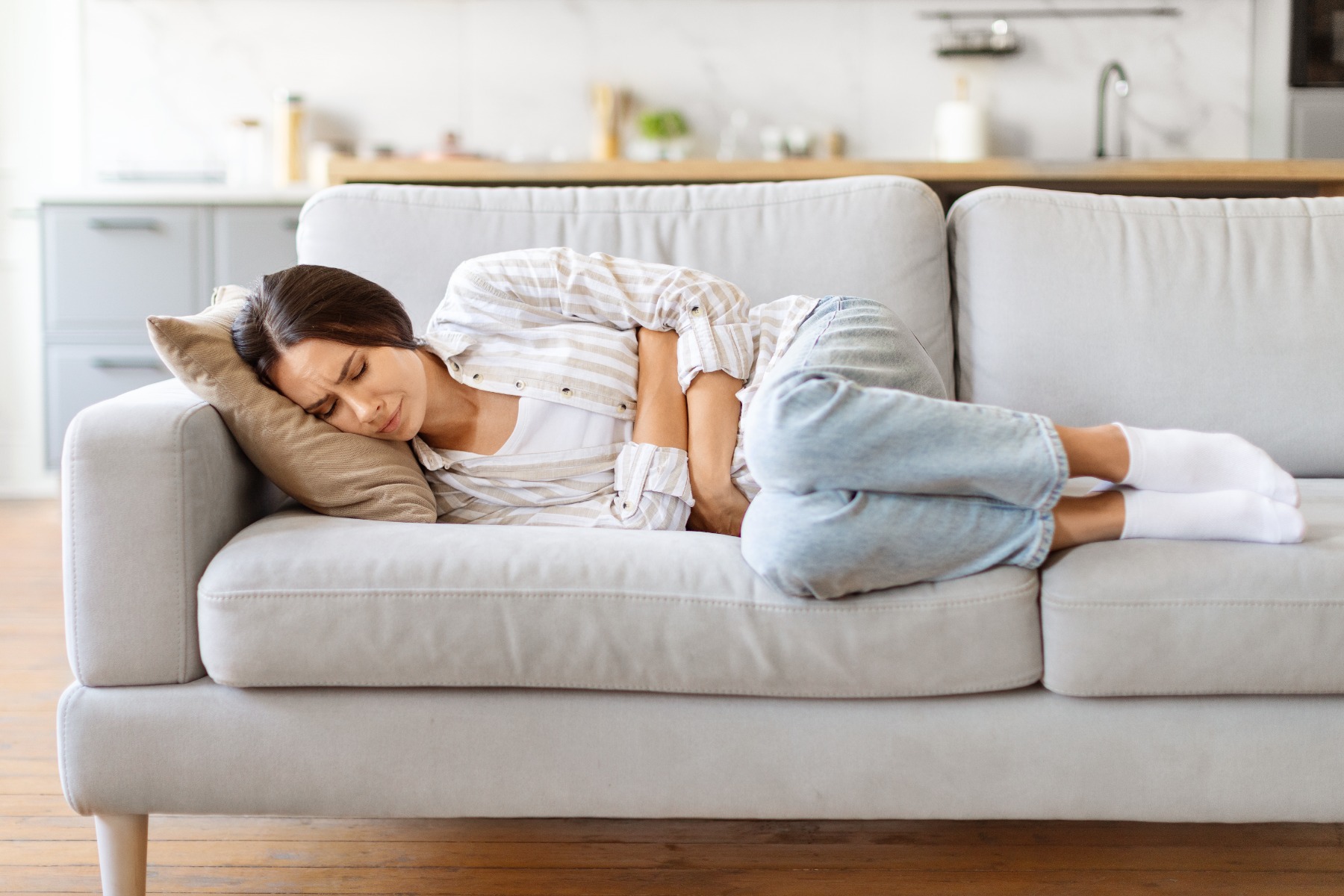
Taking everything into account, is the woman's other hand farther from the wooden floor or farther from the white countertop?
the white countertop

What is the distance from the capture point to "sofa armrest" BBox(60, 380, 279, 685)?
47.0 inches

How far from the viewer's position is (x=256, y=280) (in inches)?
58.0

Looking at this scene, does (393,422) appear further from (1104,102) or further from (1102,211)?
(1104,102)

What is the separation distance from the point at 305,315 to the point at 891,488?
758 millimetres

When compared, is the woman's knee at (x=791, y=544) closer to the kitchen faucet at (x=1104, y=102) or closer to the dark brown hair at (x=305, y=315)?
the dark brown hair at (x=305, y=315)

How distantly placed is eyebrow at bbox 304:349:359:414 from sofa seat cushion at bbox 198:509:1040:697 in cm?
24

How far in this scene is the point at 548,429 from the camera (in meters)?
1.51

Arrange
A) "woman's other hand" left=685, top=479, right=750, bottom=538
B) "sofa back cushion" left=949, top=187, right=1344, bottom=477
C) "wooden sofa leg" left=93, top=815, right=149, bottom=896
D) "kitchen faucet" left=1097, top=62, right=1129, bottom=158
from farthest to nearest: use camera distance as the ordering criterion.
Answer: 1. "kitchen faucet" left=1097, top=62, right=1129, bottom=158
2. "sofa back cushion" left=949, top=187, right=1344, bottom=477
3. "woman's other hand" left=685, top=479, right=750, bottom=538
4. "wooden sofa leg" left=93, top=815, right=149, bottom=896

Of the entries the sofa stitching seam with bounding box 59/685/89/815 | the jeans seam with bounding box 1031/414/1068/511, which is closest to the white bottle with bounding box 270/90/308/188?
the sofa stitching seam with bounding box 59/685/89/815

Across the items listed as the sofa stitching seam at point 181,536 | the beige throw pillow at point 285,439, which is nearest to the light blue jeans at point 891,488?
the beige throw pillow at point 285,439

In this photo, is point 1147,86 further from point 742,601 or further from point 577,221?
point 742,601

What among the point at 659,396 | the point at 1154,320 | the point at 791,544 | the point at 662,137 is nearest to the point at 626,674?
the point at 791,544

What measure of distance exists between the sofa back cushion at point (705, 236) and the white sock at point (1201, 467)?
1.67 feet

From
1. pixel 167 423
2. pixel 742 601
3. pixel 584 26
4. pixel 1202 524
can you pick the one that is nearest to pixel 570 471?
pixel 742 601
